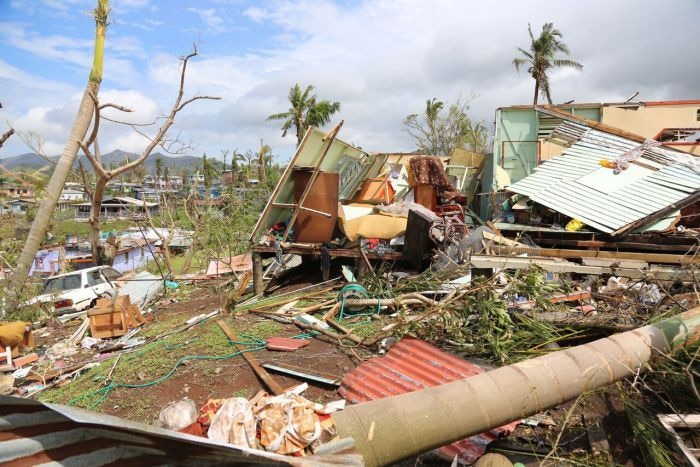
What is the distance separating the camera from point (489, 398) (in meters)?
3.20

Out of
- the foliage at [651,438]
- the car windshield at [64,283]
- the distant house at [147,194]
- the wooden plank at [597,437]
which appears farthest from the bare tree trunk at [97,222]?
the foliage at [651,438]

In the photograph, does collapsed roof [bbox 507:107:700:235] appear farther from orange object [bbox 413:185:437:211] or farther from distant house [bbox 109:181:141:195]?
distant house [bbox 109:181:141:195]

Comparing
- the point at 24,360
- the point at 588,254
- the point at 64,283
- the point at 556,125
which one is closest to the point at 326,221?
the point at 588,254

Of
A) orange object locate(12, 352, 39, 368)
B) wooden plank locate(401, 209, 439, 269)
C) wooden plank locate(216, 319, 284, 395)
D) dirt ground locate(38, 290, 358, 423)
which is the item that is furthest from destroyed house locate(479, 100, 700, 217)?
orange object locate(12, 352, 39, 368)

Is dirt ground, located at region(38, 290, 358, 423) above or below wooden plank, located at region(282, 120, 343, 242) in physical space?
below

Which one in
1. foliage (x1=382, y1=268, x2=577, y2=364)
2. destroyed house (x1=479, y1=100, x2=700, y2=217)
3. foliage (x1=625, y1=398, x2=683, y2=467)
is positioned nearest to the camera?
foliage (x1=625, y1=398, x2=683, y2=467)

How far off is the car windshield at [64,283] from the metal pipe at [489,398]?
13.3 metres

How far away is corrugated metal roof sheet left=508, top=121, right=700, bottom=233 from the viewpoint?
29.6 ft

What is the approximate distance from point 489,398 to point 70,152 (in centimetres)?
956

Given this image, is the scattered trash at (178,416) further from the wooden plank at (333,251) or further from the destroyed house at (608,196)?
the destroyed house at (608,196)

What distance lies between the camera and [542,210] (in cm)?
1030

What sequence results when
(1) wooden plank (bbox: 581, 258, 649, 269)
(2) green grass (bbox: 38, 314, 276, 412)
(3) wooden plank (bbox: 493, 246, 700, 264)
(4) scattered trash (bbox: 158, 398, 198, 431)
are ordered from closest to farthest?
(4) scattered trash (bbox: 158, 398, 198, 431) < (2) green grass (bbox: 38, 314, 276, 412) < (1) wooden plank (bbox: 581, 258, 649, 269) < (3) wooden plank (bbox: 493, 246, 700, 264)

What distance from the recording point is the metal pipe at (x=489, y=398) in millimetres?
2939

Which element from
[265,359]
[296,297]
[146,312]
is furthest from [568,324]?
[146,312]
